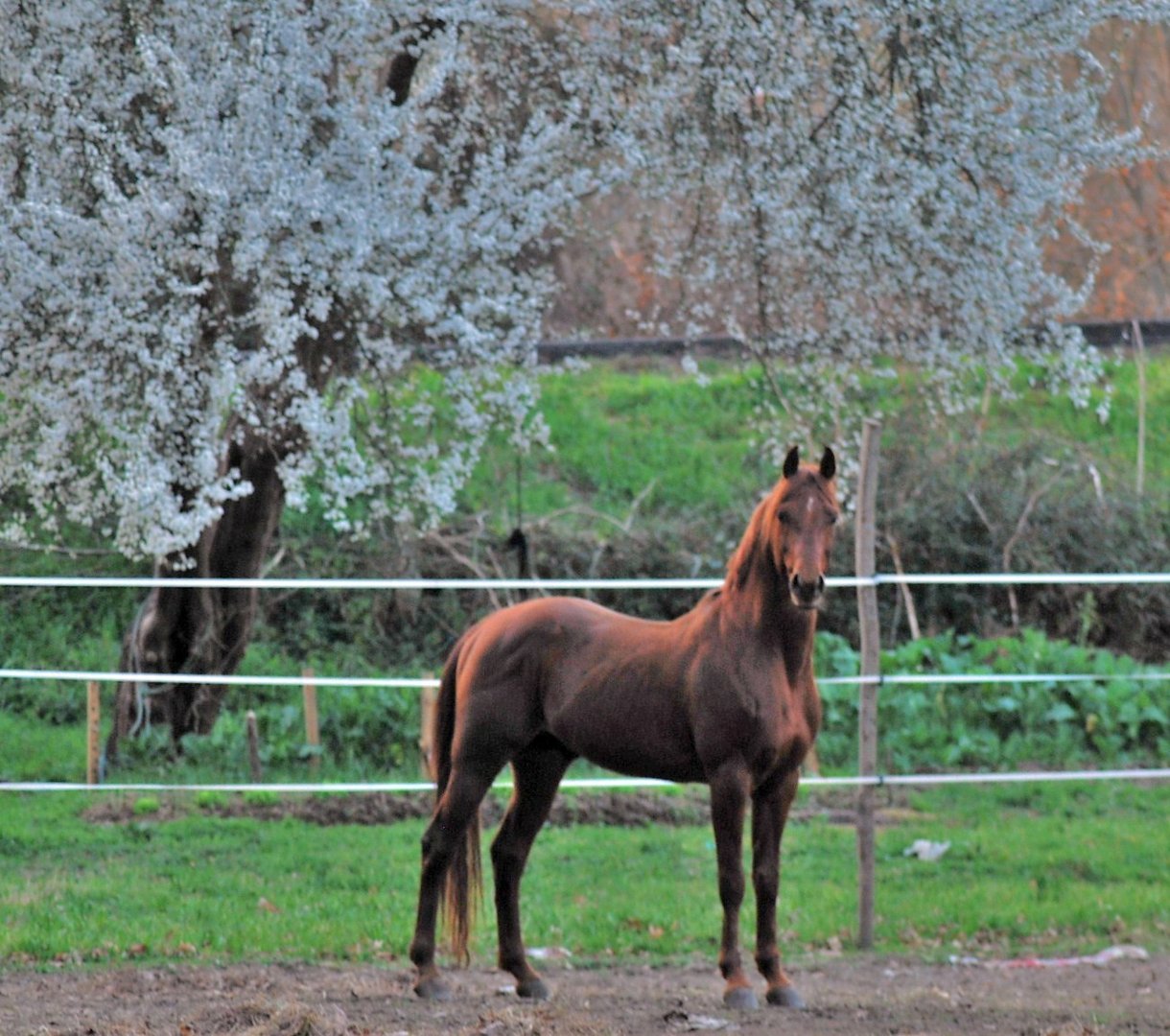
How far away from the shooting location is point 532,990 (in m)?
5.51

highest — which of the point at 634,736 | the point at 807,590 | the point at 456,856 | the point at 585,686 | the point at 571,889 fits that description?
the point at 807,590

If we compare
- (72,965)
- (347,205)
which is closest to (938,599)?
(347,205)

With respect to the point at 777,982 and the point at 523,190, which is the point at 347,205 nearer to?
the point at 523,190

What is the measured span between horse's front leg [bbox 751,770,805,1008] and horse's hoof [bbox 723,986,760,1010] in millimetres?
114

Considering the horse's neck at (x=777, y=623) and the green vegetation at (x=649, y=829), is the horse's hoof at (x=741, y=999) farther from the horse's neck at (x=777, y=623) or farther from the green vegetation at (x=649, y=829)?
the green vegetation at (x=649, y=829)

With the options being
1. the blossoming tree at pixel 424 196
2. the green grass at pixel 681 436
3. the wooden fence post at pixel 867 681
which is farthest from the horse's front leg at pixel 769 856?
the green grass at pixel 681 436

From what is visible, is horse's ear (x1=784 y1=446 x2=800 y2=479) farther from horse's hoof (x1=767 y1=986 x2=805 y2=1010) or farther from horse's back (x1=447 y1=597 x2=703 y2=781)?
horse's hoof (x1=767 y1=986 x2=805 y2=1010)

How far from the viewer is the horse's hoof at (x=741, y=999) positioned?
514 cm

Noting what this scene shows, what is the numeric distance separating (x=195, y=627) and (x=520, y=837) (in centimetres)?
406

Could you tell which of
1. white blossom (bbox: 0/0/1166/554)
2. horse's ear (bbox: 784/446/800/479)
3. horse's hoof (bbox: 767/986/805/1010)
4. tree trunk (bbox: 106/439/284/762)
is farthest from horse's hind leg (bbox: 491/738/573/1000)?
tree trunk (bbox: 106/439/284/762)

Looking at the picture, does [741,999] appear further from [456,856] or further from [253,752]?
[253,752]

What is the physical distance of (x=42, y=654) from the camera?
10516 millimetres

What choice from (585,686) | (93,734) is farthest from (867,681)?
(93,734)

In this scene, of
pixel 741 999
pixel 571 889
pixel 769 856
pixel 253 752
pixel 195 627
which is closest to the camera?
pixel 741 999
